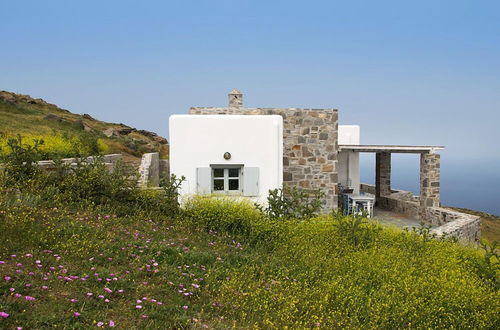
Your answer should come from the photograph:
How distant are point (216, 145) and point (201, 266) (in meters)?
5.86

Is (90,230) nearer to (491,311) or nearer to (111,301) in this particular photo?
(111,301)

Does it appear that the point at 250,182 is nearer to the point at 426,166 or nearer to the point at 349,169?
the point at 349,169

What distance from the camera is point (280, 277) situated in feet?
23.0

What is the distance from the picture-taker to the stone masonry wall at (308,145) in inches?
555

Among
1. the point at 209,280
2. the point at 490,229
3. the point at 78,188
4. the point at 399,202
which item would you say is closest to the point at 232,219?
the point at 78,188

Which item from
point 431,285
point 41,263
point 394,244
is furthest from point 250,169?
point 41,263

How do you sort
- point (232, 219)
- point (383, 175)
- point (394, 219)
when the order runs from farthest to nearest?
point (383, 175), point (394, 219), point (232, 219)

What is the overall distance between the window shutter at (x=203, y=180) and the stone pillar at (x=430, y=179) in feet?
30.0

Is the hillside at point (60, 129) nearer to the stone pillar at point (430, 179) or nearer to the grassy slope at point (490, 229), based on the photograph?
the stone pillar at point (430, 179)

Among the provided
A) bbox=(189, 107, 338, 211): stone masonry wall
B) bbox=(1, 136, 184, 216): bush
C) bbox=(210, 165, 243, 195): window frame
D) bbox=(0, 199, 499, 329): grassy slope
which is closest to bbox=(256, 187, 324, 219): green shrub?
bbox=(210, 165, 243, 195): window frame

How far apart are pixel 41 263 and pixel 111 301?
1.49 meters

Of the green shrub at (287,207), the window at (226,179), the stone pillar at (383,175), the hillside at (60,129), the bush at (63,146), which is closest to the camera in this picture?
the green shrub at (287,207)

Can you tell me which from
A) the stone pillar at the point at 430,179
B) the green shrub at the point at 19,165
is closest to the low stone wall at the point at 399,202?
the stone pillar at the point at 430,179

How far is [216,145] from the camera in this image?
12.1 metres
